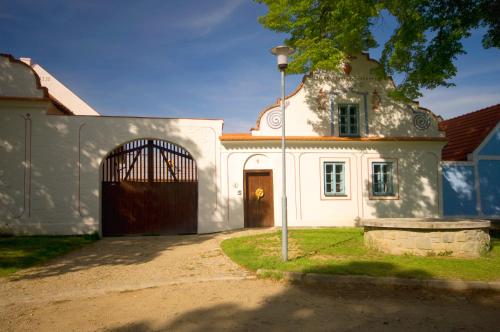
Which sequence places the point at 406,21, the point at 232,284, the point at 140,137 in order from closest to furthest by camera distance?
the point at 232,284 → the point at 406,21 → the point at 140,137

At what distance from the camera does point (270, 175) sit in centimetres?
1426

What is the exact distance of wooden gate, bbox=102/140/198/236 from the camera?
13.4 metres

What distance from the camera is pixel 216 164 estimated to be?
13836 mm

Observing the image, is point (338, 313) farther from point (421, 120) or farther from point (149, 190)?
point (421, 120)

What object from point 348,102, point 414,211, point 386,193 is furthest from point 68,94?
point 414,211

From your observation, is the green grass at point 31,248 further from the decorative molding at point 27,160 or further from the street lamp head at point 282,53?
the street lamp head at point 282,53

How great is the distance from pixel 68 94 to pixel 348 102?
16694 mm

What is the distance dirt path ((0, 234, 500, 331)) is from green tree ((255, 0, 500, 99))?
24.4ft

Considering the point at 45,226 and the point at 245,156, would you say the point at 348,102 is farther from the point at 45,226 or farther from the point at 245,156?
the point at 45,226

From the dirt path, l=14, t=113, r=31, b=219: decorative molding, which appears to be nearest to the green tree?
the dirt path

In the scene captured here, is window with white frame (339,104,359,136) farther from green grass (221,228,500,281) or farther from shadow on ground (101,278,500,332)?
shadow on ground (101,278,500,332)

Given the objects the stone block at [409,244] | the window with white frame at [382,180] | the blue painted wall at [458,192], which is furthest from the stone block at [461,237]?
the blue painted wall at [458,192]

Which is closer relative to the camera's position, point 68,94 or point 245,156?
point 245,156

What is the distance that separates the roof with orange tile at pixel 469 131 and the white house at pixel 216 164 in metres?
2.01
